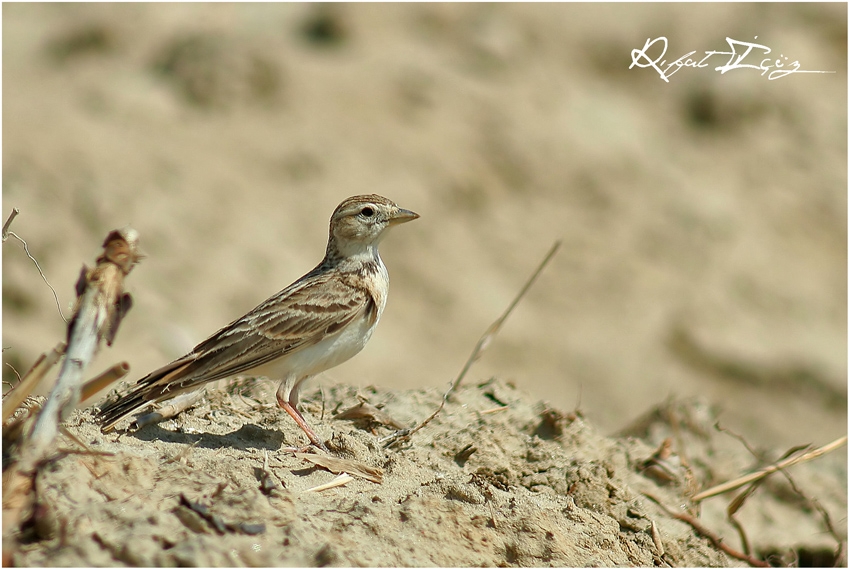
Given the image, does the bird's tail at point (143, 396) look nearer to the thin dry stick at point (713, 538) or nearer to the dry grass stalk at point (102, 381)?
the dry grass stalk at point (102, 381)

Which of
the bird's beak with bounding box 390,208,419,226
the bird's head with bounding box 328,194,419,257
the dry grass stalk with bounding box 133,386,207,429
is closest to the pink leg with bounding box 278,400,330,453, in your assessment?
the dry grass stalk with bounding box 133,386,207,429

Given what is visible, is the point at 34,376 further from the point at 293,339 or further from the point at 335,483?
the point at 293,339

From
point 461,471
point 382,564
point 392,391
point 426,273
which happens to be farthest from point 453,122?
point 382,564

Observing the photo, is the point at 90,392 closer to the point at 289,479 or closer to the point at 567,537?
the point at 289,479

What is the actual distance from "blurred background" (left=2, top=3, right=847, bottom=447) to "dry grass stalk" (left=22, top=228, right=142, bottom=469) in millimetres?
5885

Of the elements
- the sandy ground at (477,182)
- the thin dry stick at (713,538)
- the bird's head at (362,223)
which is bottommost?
the thin dry stick at (713,538)

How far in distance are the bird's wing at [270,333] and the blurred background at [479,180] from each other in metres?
3.90

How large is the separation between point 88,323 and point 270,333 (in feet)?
6.87

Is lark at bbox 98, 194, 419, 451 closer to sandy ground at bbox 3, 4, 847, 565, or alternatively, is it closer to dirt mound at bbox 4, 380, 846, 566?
dirt mound at bbox 4, 380, 846, 566

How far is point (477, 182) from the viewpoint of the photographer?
12227mm

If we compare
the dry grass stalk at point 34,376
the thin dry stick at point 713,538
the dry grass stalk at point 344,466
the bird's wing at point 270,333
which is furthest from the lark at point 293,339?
the thin dry stick at point 713,538

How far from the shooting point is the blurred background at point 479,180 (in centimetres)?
1055

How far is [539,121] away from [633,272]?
102 inches
